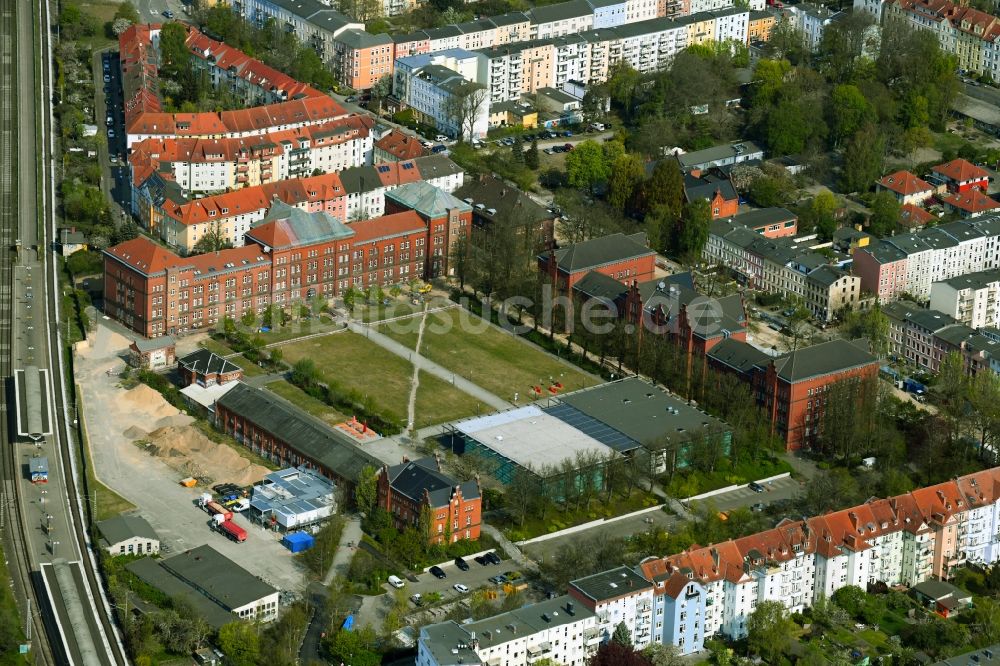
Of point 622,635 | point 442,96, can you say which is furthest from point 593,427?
point 442,96

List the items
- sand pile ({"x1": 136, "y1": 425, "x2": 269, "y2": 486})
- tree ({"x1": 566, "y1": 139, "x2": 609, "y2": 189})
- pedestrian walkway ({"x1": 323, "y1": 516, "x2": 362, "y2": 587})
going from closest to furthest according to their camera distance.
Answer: pedestrian walkway ({"x1": 323, "y1": 516, "x2": 362, "y2": 587})
sand pile ({"x1": 136, "y1": 425, "x2": 269, "y2": 486})
tree ({"x1": 566, "y1": 139, "x2": 609, "y2": 189})

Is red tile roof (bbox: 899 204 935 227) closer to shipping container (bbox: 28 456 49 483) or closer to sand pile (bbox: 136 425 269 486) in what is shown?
sand pile (bbox: 136 425 269 486)

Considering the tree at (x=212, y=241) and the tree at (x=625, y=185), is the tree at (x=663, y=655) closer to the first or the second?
the tree at (x=212, y=241)

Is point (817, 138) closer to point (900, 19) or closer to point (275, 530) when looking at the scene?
point (900, 19)

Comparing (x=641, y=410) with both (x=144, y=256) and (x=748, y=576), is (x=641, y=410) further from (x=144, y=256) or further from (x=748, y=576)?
(x=144, y=256)

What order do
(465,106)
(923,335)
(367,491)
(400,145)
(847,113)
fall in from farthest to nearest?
(847,113), (465,106), (400,145), (923,335), (367,491)

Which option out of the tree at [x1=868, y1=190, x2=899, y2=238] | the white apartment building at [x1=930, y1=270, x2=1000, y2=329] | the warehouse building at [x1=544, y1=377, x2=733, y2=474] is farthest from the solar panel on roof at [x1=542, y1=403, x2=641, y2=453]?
the tree at [x1=868, y1=190, x2=899, y2=238]
